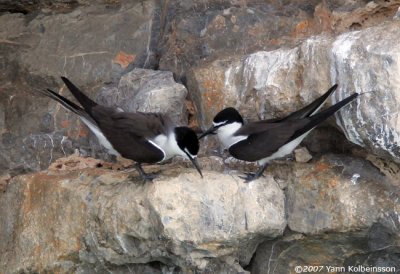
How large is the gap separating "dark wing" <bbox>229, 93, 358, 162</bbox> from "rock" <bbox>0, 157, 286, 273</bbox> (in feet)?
0.74

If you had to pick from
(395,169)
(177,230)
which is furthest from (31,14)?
(395,169)

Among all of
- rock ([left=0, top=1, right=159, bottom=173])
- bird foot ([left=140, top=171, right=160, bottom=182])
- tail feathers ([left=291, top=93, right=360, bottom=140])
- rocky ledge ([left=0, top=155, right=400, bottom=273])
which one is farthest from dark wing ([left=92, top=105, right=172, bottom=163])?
tail feathers ([left=291, top=93, right=360, bottom=140])

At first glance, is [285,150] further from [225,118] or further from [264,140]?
[225,118]

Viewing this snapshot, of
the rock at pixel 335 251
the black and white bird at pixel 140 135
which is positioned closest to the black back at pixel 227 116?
the black and white bird at pixel 140 135

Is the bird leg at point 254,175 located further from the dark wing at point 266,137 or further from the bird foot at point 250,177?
the dark wing at point 266,137

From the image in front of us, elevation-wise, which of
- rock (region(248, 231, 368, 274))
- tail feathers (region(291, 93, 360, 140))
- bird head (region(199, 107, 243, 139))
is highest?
tail feathers (region(291, 93, 360, 140))

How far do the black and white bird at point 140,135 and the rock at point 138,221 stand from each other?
17 cm

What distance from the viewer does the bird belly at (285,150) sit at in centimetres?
627

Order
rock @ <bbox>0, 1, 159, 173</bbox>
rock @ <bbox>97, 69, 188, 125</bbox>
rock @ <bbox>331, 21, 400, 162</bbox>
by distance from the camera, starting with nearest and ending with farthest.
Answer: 1. rock @ <bbox>331, 21, 400, 162</bbox>
2. rock @ <bbox>97, 69, 188, 125</bbox>
3. rock @ <bbox>0, 1, 159, 173</bbox>

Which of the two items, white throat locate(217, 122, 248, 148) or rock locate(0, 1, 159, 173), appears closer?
white throat locate(217, 122, 248, 148)

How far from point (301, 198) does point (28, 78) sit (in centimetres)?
307

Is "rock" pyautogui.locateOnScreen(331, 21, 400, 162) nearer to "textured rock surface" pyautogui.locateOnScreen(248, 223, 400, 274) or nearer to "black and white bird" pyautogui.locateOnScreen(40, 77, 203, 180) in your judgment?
"textured rock surface" pyautogui.locateOnScreen(248, 223, 400, 274)

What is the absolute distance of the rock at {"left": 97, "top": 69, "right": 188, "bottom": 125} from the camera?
276 inches

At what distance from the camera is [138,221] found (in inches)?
236
